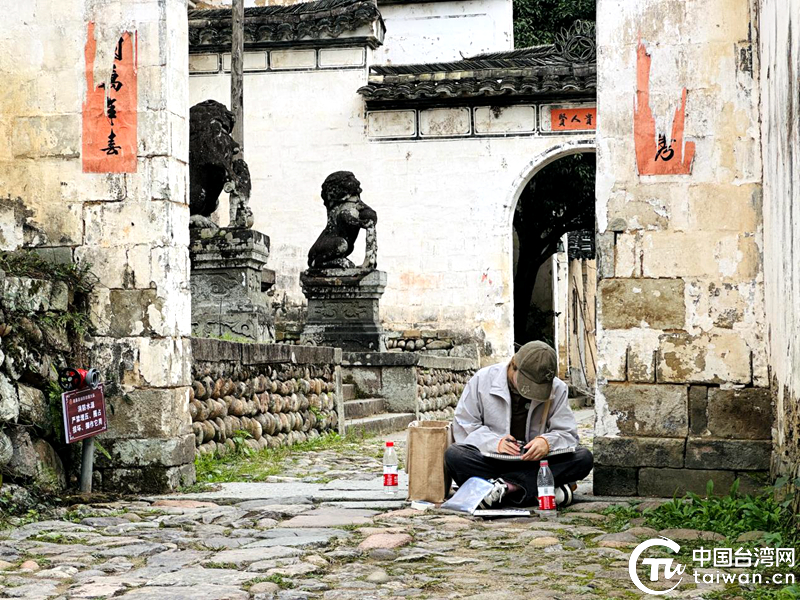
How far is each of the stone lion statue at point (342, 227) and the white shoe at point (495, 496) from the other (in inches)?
340

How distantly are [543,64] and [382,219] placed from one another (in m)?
3.56

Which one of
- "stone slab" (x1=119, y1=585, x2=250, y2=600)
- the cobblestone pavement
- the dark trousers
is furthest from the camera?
the dark trousers

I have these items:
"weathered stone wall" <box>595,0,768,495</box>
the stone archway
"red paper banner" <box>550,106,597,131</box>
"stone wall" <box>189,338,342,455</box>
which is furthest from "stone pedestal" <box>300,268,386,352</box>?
"weathered stone wall" <box>595,0,768,495</box>

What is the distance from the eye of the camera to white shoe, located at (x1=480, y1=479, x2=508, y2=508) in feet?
19.8

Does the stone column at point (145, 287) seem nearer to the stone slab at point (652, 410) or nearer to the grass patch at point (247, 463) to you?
the grass patch at point (247, 463)

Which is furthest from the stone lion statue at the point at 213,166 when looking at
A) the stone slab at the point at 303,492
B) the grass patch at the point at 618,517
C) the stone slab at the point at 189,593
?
the stone slab at the point at 189,593

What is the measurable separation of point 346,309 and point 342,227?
1.04 metres

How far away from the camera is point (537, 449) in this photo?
19.9 ft

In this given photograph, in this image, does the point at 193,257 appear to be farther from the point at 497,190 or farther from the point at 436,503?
the point at 497,190

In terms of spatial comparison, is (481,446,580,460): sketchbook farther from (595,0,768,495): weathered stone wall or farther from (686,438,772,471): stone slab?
(686,438,772,471): stone slab

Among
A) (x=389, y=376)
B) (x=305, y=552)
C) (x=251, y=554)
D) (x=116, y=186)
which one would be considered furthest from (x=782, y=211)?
(x=389, y=376)

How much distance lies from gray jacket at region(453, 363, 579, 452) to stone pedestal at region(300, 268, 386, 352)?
26.5ft

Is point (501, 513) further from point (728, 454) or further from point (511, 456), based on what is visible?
point (728, 454)

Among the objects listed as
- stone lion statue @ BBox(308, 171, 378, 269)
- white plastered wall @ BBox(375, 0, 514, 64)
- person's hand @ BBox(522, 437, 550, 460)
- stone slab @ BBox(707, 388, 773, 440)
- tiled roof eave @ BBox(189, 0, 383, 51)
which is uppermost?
white plastered wall @ BBox(375, 0, 514, 64)
